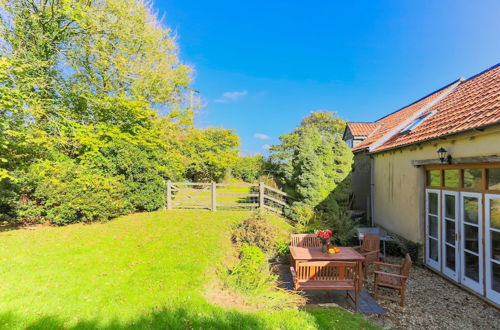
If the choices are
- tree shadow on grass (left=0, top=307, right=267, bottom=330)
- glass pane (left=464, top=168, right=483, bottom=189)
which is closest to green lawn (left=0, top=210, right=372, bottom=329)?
tree shadow on grass (left=0, top=307, right=267, bottom=330)

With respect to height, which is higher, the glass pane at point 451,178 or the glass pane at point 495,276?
the glass pane at point 451,178


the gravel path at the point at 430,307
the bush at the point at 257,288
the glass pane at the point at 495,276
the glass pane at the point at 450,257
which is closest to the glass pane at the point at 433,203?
the glass pane at the point at 450,257

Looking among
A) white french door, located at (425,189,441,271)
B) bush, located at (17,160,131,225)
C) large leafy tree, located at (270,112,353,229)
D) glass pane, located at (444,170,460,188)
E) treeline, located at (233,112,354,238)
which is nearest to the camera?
glass pane, located at (444,170,460,188)

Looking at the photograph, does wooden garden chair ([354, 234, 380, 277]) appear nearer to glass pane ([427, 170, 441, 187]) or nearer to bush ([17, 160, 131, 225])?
glass pane ([427, 170, 441, 187])

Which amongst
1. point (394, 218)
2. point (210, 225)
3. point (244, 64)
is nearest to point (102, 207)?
point (210, 225)

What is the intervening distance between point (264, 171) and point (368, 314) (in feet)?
37.8

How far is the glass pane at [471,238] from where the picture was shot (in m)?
A: 5.40

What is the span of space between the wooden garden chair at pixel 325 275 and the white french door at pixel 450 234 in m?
2.88

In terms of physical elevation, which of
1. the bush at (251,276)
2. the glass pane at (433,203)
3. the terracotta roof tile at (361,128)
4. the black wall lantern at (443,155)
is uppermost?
the terracotta roof tile at (361,128)

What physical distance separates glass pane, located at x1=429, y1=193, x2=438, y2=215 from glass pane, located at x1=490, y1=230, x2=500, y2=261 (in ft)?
6.25

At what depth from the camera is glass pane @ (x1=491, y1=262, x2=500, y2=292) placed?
4875 mm

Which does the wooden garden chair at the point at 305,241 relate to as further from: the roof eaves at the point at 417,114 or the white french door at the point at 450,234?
the roof eaves at the point at 417,114

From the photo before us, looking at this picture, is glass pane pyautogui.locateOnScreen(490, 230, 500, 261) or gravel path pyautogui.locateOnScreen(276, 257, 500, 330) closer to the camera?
gravel path pyautogui.locateOnScreen(276, 257, 500, 330)

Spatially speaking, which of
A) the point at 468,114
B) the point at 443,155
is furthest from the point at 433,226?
the point at 468,114
